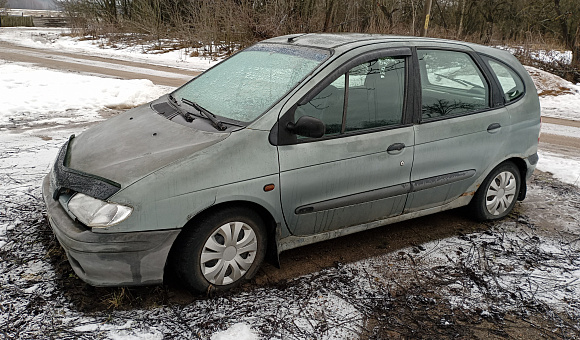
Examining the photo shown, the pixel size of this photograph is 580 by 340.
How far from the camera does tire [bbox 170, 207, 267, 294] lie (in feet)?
9.97

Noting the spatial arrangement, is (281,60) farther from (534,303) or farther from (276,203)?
(534,303)

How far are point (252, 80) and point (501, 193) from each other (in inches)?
103

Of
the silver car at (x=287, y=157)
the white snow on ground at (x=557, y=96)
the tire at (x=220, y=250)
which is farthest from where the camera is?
the white snow on ground at (x=557, y=96)

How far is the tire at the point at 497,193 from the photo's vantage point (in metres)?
4.51

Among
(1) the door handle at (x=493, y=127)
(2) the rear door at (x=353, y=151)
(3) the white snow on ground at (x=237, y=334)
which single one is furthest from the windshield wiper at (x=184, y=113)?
(1) the door handle at (x=493, y=127)

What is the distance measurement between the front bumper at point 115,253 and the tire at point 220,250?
12 cm

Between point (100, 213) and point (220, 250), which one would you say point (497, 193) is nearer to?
point (220, 250)

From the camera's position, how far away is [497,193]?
460 cm

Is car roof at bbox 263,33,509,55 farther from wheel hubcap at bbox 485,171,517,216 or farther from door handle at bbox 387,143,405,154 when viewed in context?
wheel hubcap at bbox 485,171,517,216

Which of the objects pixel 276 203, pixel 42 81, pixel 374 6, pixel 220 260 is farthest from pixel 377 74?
pixel 374 6

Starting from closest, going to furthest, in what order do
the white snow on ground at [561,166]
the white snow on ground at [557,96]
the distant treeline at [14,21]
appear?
1. the white snow on ground at [561,166]
2. the white snow on ground at [557,96]
3. the distant treeline at [14,21]

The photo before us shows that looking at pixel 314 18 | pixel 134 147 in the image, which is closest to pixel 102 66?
pixel 314 18

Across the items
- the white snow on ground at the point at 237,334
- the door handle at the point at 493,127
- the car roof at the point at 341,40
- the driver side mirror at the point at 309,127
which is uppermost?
the car roof at the point at 341,40

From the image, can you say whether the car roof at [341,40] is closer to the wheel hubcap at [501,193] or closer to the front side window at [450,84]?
the front side window at [450,84]
